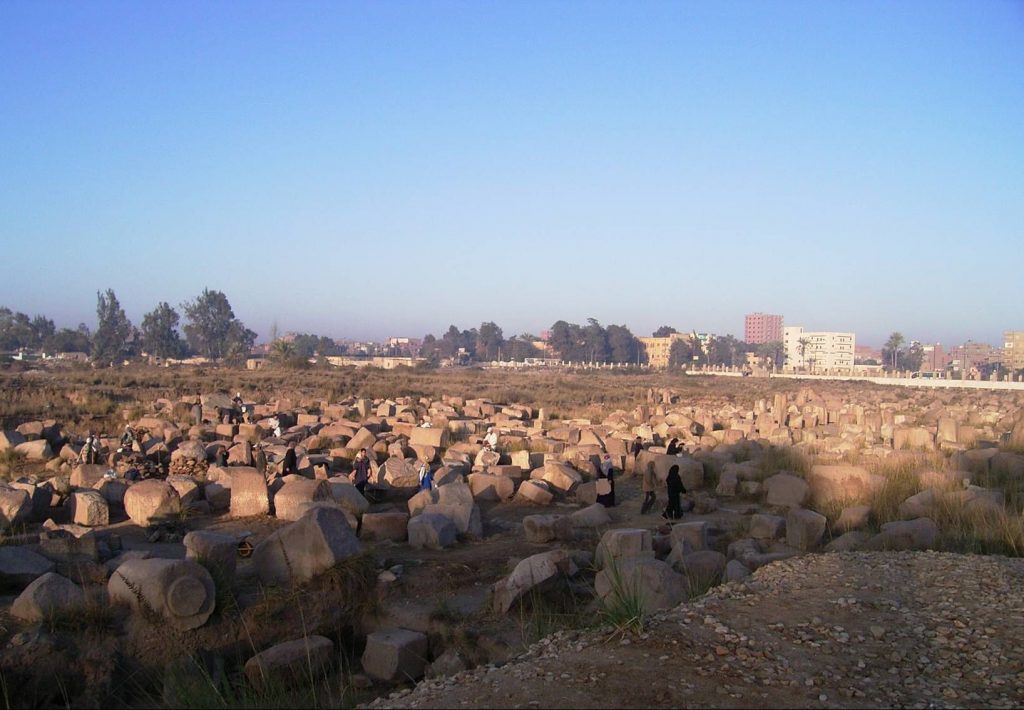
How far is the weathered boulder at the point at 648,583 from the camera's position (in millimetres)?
6641

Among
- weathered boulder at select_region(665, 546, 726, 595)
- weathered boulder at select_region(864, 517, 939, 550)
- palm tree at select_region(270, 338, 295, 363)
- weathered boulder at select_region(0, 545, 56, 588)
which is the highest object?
palm tree at select_region(270, 338, 295, 363)

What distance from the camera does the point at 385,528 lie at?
10898mm

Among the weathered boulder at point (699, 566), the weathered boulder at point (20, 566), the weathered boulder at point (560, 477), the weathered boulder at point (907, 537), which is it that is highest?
the weathered boulder at point (907, 537)

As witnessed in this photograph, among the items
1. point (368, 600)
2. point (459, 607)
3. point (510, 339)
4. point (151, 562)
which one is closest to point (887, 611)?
point (459, 607)

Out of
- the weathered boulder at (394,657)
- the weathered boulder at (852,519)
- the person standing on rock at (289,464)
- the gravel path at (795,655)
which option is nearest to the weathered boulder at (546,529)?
the weathered boulder at (852,519)

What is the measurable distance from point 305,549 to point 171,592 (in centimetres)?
137

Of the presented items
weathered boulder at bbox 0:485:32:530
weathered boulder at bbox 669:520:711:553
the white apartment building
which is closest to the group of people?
weathered boulder at bbox 669:520:711:553

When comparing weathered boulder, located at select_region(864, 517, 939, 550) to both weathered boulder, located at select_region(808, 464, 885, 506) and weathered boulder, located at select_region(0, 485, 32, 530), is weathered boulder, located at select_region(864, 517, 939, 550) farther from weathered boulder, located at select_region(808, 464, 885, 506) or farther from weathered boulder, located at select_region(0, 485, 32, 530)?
weathered boulder, located at select_region(0, 485, 32, 530)

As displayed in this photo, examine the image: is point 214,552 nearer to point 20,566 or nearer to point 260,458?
point 20,566

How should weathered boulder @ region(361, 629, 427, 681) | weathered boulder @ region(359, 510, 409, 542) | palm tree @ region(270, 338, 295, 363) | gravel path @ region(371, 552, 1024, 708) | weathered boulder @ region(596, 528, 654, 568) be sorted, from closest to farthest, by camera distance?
1. gravel path @ region(371, 552, 1024, 708)
2. weathered boulder @ region(361, 629, 427, 681)
3. weathered boulder @ region(596, 528, 654, 568)
4. weathered boulder @ region(359, 510, 409, 542)
5. palm tree @ region(270, 338, 295, 363)

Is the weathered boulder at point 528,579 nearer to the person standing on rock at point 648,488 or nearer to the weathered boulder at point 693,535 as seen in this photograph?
the weathered boulder at point 693,535

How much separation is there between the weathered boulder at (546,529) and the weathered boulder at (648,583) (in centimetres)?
343

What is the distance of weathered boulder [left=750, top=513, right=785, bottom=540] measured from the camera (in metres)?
9.88

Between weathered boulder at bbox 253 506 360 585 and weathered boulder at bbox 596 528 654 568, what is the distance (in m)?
2.56
